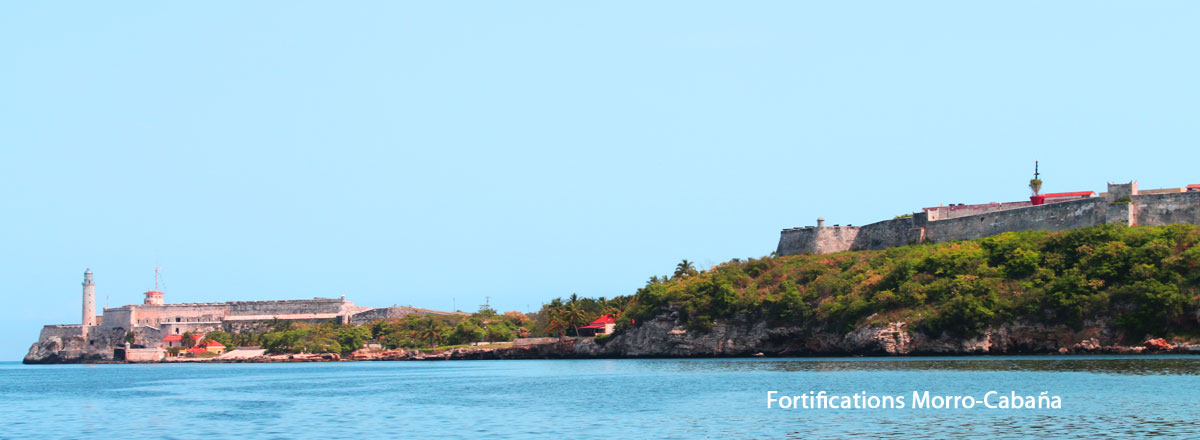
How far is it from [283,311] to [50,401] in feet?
297

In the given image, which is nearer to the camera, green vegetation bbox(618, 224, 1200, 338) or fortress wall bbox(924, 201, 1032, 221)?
green vegetation bbox(618, 224, 1200, 338)

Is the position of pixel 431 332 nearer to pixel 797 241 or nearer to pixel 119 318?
pixel 797 241

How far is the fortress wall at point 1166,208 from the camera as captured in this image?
61312mm

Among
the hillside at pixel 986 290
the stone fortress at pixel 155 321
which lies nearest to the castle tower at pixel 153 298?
the stone fortress at pixel 155 321

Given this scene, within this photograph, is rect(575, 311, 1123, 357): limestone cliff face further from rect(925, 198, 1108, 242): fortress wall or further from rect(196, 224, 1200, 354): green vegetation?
rect(925, 198, 1108, 242): fortress wall

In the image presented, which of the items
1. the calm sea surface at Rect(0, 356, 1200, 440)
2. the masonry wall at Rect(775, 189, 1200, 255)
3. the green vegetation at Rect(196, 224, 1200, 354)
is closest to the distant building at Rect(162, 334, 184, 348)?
the green vegetation at Rect(196, 224, 1200, 354)

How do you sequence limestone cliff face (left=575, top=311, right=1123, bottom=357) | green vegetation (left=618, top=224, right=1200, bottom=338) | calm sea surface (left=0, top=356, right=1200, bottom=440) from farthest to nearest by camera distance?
limestone cliff face (left=575, top=311, right=1123, bottom=357)
green vegetation (left=618, top=224, right=1200, bottom=338)
calm sea surface (left=0, top=356, right=1200, bottom=440)

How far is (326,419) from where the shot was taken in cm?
3089

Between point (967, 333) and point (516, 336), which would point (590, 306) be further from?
point (967, 333)

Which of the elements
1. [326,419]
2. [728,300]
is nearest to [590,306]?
[728,300]

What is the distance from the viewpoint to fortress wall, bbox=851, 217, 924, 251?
76031 mm

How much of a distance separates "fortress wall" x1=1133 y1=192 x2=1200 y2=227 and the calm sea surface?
1479 cm

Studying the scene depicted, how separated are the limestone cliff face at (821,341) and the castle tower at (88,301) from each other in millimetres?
74283

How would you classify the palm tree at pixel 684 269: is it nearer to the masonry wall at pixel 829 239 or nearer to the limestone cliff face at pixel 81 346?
the masonry wall at pixel 829 239
